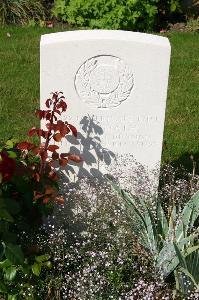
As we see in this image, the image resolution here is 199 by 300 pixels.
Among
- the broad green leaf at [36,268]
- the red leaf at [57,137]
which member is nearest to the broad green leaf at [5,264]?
the broad green leaf at [36,268]

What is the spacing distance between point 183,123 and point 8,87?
1748mm

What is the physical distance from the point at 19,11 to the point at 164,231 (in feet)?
17.3

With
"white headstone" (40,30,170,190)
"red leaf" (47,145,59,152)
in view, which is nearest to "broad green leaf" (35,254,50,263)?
"red leaf" (47,145,59,152)

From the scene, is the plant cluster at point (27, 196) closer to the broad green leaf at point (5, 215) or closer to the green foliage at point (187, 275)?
the broad green leaf at point (5, 215)

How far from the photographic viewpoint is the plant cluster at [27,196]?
3.12 meters

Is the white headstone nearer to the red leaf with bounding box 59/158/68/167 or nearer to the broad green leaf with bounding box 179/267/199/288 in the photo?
the red leaf with bounding box 59/158/68/167

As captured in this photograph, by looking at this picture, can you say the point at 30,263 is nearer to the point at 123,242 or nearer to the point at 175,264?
the point at 123,242

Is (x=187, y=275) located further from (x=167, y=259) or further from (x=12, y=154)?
(x=12, y=154)

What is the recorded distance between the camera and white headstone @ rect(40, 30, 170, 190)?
3.47 metres

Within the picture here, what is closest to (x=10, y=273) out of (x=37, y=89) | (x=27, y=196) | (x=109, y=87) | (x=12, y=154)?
(x=27, y=196)

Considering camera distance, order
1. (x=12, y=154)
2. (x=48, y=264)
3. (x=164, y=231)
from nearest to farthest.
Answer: (x=48, y=264) < (x=164, y=231) < (x=12, y=154)

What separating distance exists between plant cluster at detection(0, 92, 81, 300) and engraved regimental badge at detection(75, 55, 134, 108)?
0.52ft

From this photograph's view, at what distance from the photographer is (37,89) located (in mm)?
6152

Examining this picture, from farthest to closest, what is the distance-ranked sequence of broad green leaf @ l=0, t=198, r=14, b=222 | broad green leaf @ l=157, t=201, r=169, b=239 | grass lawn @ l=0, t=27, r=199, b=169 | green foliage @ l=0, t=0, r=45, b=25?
green foliage @ l=0, t=0, r=45, b=25 → grass lawn @ l=0, t=27, r=199, b=169 → broad green leaf @ l=157, t=201, r=169, b=239 → broad green leaf @ l=0, t=198, r=14, b=222
